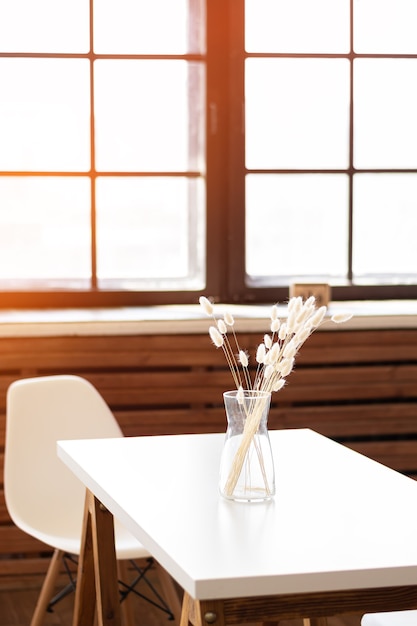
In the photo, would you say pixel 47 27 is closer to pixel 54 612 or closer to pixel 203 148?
pixel 203 148

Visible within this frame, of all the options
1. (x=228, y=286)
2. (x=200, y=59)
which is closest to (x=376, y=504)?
(x=228, y=286)

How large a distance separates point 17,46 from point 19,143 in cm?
34

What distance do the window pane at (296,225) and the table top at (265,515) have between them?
1491mm

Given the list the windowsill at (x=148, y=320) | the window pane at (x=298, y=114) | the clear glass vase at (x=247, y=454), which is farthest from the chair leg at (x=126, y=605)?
the window pane at (x=298, y=114)

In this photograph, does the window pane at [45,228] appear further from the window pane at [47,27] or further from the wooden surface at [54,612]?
the wooden surface at [54,612]

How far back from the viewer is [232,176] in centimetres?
404

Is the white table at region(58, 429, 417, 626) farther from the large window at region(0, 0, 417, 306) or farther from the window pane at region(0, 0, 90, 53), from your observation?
the window pane at region(0, 0, 90, 53)

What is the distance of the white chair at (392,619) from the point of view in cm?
204

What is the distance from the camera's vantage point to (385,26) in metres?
4.14

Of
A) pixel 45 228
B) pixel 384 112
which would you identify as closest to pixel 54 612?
pixel 45 228

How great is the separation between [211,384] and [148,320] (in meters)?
0.31

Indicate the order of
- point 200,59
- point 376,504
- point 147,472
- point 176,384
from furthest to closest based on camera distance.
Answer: point 200,59, point 176,384, point 147,472, point 376,504

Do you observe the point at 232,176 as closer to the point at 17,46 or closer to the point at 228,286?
the point at 228,286

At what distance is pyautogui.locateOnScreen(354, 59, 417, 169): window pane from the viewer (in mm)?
4145
